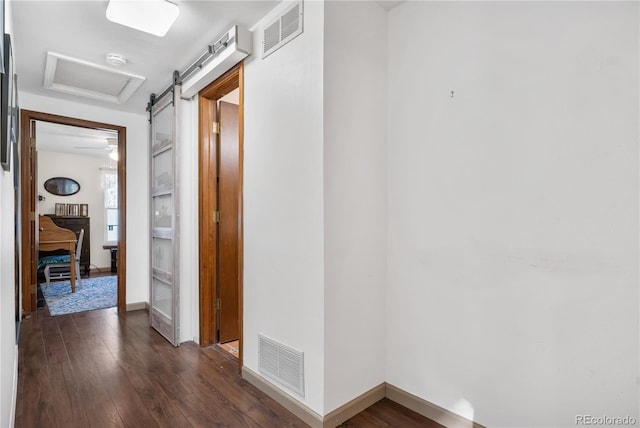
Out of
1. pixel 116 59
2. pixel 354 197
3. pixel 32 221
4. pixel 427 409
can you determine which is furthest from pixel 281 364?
pixel 32 221

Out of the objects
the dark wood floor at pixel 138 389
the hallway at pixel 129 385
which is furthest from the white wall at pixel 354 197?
the hallway at pixel 129 385

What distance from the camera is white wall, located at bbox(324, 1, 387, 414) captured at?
1.87 metres

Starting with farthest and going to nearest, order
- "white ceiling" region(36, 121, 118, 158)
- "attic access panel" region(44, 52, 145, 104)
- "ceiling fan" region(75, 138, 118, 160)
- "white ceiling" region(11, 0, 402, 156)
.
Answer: "ceiling fan" region(75, 138, 118, 160)
"white ceiling" region(36, 121, 118, 158)
"attic access panel" region(44, 52, 145, 104)
"white ceiling" region(11, 0, 402, 156)

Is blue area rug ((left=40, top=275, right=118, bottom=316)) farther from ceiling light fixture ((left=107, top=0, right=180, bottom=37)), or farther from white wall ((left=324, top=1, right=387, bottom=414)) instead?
white wall ((left=324, top=1, right=387, bottom=414))

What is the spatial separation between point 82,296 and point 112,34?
3936mm

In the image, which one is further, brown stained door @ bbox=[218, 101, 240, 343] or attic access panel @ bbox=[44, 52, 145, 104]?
brown stained door @ bbox=[218, 101, 240, 343]

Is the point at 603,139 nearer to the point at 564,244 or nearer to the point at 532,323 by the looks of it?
the point at 564,244

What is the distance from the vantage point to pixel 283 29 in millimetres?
2104

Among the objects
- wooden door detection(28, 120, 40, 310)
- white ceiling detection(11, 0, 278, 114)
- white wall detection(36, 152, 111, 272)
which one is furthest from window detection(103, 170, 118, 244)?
white ceiling detection(11, 0, 278, 114)

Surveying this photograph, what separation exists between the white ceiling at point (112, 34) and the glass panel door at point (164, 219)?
1.15 feet

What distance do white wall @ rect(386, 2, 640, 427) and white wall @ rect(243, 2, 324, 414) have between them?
0.57 metres

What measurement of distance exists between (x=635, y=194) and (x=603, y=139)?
254mm

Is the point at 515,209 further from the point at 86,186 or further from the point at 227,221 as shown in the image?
the point at 86,186

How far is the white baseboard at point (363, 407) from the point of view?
1.83m
